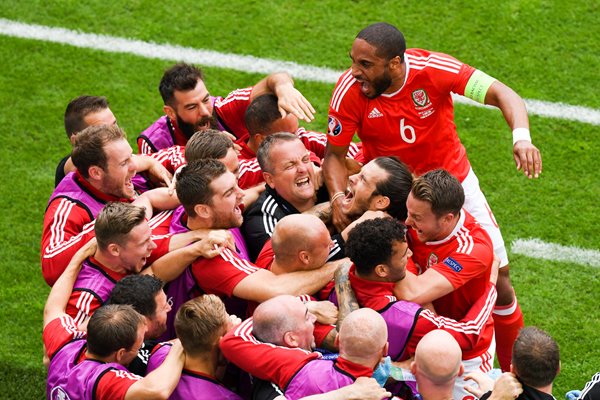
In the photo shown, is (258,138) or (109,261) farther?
(258,138)

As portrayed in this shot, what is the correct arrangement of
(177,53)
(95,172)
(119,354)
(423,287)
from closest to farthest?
(119,354) < (423,287) < (95,172) < (177,53)

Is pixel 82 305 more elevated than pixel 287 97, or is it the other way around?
pixel 287 97

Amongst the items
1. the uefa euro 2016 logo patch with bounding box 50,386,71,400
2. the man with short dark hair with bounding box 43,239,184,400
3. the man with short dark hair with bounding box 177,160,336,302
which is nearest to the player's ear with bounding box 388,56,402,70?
the man with short dark hair with bounding box 177,160,336,302

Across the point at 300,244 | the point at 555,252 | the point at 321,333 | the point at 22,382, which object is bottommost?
the point at 22,382

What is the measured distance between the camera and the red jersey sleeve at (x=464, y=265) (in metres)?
5.99

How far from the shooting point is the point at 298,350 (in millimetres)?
5344

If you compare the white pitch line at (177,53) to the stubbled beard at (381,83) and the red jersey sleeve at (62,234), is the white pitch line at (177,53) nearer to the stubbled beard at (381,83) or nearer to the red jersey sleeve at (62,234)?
the stubbled beard at (381,83)

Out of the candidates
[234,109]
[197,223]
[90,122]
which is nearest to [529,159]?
[197,223]

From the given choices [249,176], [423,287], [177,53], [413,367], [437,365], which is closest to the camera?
[437,365]

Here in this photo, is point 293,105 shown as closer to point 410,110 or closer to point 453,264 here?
point 410,110

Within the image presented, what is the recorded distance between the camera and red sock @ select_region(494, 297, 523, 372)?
737 cm

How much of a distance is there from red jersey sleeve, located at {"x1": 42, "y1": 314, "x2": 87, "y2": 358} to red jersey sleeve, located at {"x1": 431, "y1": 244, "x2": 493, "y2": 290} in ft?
6.71

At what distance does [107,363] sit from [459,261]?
2021mm

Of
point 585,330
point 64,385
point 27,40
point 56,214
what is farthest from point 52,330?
point 27,40
